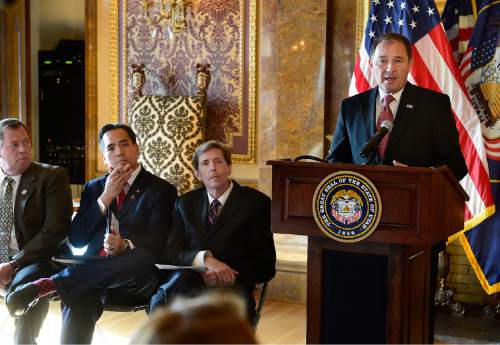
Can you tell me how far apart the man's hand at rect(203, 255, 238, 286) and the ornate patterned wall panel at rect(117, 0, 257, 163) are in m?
2.83

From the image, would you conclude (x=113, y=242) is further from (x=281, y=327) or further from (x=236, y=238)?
(x=281, y=327)

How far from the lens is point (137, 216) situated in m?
3.21

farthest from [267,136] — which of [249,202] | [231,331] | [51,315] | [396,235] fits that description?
[231,331]

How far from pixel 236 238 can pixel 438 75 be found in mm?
1659

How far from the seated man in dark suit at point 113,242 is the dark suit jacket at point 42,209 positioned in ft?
0.37

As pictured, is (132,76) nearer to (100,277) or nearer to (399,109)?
(100,277)

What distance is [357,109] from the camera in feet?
8.95

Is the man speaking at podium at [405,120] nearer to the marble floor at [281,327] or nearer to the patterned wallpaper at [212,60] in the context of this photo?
the marble floor at [281,327]

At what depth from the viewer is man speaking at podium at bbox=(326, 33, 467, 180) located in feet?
8.52

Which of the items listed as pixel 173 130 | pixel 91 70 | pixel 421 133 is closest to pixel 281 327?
pixel 421 133

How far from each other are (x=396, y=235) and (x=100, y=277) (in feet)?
4.32

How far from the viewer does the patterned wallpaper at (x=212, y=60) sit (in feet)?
18.9

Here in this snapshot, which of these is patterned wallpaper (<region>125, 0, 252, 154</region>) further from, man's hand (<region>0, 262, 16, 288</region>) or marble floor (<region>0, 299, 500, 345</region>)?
man's hand (<region>0, 262, 16, 288</region>)

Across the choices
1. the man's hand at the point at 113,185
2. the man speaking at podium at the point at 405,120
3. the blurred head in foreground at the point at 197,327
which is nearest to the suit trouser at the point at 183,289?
the man's hand at the point at 113,185
